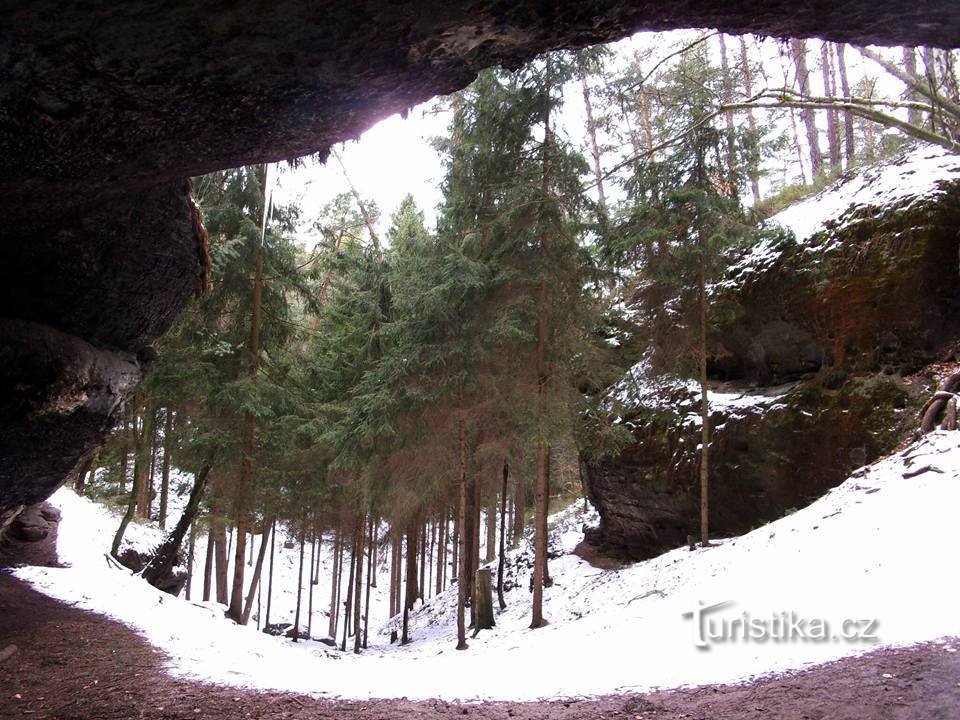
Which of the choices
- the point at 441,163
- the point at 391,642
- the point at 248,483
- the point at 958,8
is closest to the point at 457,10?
the point at 958,8

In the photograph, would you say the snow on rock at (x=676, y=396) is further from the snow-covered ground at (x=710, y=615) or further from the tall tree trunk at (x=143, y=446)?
the tall tree trunk at (x=143, y=446)

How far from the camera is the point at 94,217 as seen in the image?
397 centimetres

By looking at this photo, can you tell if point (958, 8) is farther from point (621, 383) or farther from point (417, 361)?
point (621, 383)

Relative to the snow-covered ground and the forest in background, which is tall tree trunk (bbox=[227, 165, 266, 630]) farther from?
the snow-covered ground

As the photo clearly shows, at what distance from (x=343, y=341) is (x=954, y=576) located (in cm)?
1406

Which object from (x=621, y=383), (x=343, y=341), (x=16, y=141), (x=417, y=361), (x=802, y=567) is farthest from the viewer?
(x=343, y=341)

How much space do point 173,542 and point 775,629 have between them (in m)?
12.4

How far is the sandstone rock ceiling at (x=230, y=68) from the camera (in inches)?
86.6

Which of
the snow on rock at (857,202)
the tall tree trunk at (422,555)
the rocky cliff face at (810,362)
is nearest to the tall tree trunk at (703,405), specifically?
the rocky cliff face at (810,362)

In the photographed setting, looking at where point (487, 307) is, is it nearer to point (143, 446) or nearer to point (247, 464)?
point (247, 464)

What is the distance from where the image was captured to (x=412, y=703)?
5.16 m

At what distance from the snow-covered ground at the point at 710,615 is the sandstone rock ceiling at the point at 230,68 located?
4.53 m

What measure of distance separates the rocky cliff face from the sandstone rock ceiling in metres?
9.45

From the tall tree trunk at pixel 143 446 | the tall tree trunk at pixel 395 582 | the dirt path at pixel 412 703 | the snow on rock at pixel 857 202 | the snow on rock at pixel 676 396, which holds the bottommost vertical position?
the tall tree trunk at pixel 395 582
